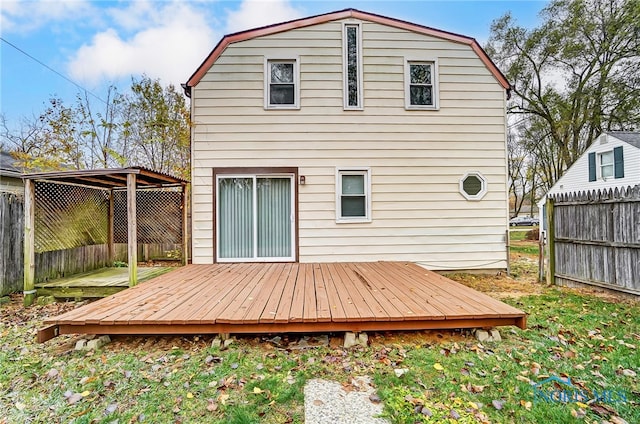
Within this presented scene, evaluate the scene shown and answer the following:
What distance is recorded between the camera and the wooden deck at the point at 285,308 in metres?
3.01

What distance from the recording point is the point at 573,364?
107 inches

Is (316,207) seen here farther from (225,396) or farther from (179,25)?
(179,25)

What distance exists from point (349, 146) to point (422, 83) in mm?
2223

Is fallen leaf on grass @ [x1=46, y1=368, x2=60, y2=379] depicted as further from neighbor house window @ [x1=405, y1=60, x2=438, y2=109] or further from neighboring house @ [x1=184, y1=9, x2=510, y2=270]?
neighbor house window @ [x1=405, y1=60, x2=438, y2=109]

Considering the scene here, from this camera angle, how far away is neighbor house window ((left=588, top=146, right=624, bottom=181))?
12117 mm

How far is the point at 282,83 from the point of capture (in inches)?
261

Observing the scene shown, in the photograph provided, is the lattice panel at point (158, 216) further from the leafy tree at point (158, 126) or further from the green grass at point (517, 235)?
the green grass at point (517, 235)

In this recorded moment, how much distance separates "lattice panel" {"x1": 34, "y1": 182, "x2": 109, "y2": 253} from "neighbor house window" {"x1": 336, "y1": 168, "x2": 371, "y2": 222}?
4.97 m

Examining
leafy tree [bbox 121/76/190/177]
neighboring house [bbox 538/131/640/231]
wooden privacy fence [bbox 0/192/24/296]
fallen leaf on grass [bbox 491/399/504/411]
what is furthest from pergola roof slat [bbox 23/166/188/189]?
neighboring house [bbox 538/131/640/231]

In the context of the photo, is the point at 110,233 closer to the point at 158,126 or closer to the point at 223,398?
the point at 158,126

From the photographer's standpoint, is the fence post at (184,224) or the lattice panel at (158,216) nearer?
the fence post at (184,224)

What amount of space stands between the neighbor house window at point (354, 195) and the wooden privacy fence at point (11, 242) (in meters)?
5.69

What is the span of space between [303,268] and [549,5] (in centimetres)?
1781

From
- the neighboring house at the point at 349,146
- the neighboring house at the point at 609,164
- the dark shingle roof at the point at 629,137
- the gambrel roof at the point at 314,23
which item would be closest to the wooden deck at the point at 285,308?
the neighboring house at the point at 349,146
